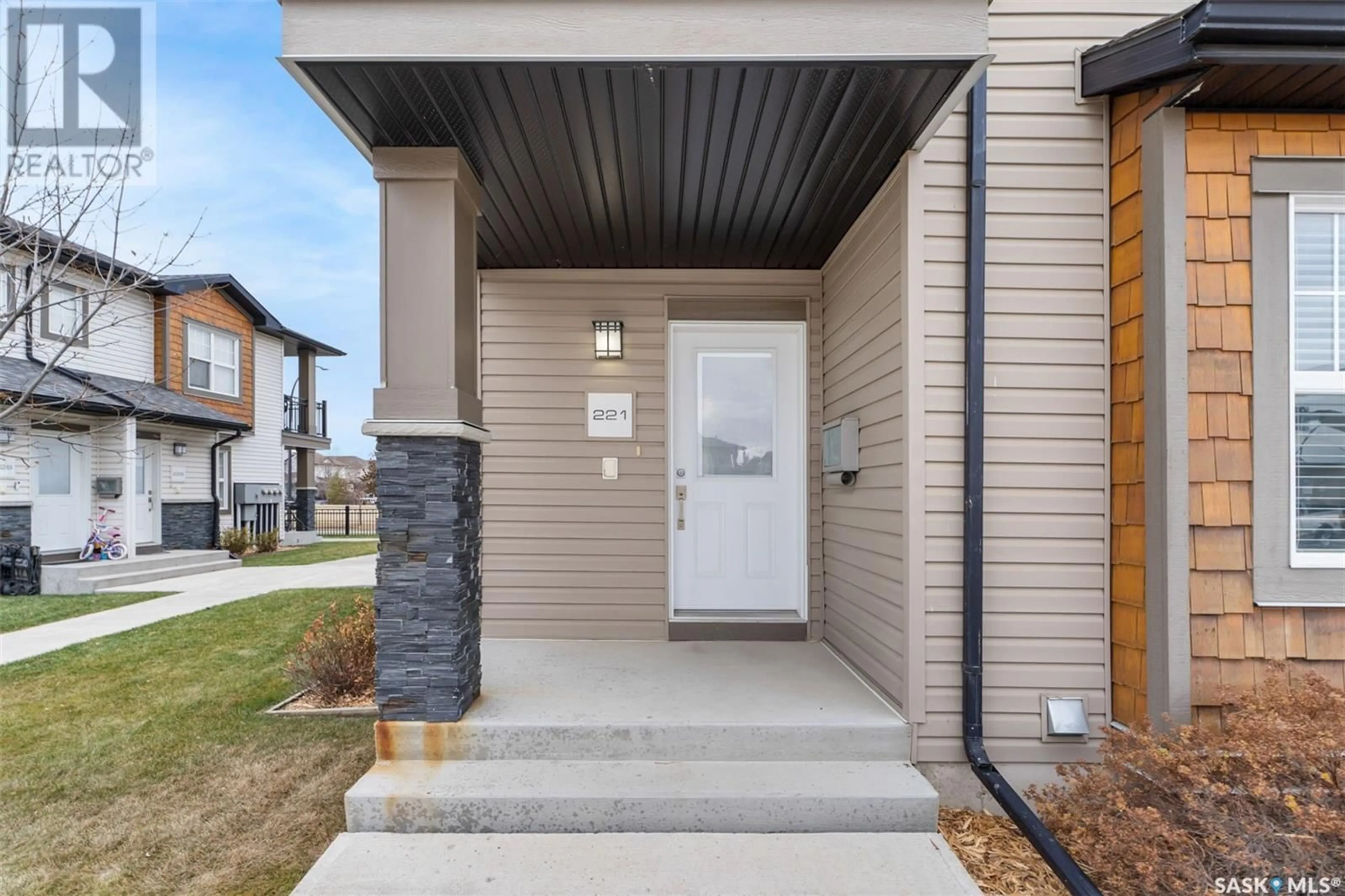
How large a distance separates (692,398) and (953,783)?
8.39ft

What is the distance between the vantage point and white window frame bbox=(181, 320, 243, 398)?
1159cm

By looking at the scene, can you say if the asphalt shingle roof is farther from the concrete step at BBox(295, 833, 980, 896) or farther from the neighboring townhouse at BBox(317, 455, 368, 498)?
the neighboring townhouse at BBox(317, 455, 368, 498)

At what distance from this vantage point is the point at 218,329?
12.3 metres

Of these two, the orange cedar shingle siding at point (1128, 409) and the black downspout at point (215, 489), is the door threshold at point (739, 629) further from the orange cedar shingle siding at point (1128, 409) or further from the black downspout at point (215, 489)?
the black downspout at point (215, 489)

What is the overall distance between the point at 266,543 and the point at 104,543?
3024 millimetres

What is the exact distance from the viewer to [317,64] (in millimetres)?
2162

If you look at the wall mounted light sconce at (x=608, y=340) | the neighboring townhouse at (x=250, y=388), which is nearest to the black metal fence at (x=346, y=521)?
the neighboring townhouse at (x=250, y=388)

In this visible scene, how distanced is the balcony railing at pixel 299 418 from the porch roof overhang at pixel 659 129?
543 inches

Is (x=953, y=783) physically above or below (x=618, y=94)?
Answer: below

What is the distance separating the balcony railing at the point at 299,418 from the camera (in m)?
15.1

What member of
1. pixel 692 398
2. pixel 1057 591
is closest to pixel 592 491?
pixel 692 398

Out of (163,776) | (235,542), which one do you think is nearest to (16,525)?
(235,542)

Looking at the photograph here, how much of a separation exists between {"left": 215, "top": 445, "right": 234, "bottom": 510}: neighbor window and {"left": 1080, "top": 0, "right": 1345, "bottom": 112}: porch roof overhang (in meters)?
13.8

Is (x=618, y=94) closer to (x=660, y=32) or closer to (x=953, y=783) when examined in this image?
A: (x=660, y=32)
